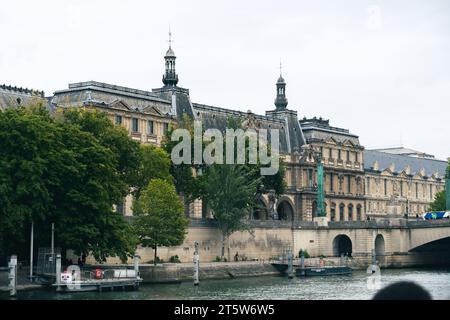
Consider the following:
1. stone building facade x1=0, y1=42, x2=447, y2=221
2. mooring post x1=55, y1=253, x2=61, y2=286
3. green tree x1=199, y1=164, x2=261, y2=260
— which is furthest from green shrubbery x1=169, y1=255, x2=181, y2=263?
mooring post x1=55, y1=253, x2=61, y2=286

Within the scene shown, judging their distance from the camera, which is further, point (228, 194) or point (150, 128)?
point (150, 128)

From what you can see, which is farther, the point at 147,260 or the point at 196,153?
the point at 196,153

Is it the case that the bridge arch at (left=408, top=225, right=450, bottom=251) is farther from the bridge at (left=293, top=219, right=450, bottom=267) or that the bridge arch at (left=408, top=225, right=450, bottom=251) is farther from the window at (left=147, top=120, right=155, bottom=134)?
the window at (left=147, top=120, right=155, bottom=134)

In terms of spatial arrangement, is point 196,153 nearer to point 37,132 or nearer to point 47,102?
point 47,102

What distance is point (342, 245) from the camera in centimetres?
11806

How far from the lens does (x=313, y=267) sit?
96062 mm

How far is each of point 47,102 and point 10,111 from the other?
3030 centimetres

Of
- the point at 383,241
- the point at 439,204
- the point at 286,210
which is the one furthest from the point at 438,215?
the point at 439,204

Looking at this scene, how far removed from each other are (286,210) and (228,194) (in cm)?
4003

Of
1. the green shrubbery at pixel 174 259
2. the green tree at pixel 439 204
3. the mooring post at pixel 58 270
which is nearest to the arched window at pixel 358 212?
the green tree at pixel 439 204

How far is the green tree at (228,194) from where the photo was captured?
9356cm

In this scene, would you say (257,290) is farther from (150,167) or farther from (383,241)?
(383,241)

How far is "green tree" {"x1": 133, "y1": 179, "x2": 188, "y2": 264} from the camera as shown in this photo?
8038cm

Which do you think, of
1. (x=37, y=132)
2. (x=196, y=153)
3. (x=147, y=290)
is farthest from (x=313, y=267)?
(x=37, y=132)
